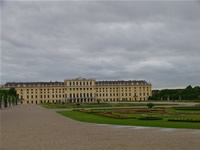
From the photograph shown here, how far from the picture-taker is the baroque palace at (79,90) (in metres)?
104

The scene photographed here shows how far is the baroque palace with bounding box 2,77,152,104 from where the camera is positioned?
104188mm

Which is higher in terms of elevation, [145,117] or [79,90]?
[79,90]

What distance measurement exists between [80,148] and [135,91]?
101809 mm

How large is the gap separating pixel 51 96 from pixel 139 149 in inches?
3969

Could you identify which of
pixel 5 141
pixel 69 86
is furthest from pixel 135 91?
pixel 5 141

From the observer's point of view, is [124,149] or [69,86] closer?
[124,149]

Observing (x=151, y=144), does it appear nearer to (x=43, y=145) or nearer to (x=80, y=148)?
(x=80, y=148)

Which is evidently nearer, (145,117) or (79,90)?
(145,117)

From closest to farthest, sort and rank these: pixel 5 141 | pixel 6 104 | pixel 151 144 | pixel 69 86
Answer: pixel 151 144 < pixel 5 141 < pixel 6 104 < pixel 69 86

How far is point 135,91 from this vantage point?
4277 inches

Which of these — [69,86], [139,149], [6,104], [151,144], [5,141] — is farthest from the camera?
[69,86]

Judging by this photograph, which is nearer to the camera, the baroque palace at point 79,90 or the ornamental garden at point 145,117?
the ornamental garden at point 145,117

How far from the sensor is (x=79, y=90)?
10531 centimetres

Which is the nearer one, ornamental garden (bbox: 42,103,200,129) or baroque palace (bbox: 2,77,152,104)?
ornamental garden (bbox: 42,103,200,129)
